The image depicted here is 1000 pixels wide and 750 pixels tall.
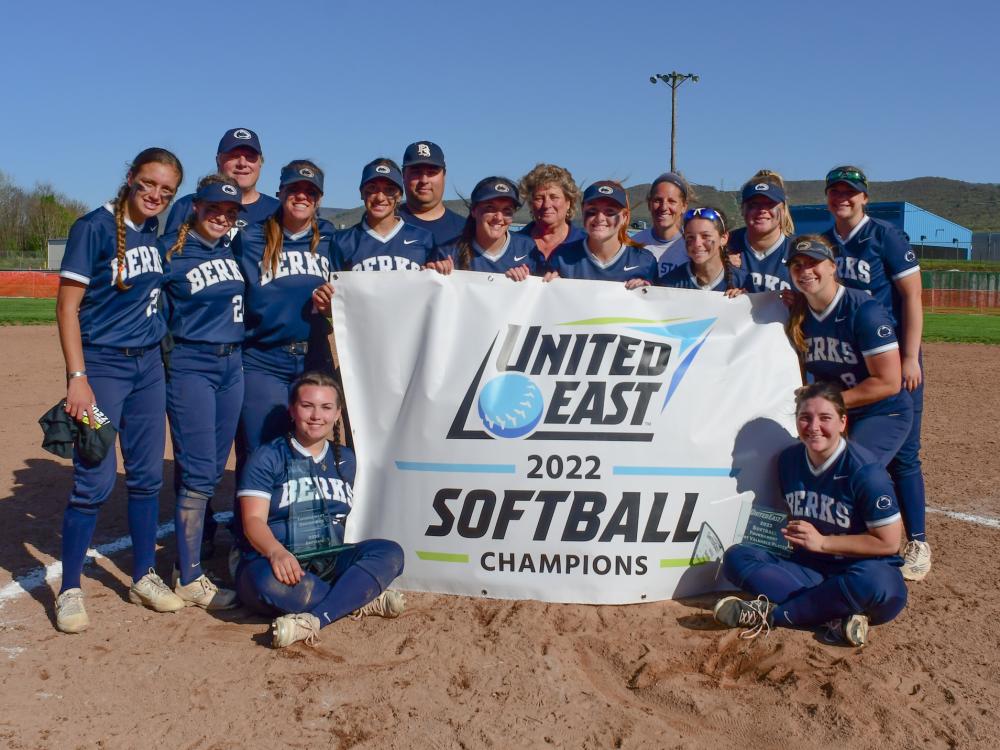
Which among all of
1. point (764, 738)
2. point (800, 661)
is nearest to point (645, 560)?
point (800, 661)

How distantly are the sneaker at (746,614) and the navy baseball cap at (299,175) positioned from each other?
2963mm

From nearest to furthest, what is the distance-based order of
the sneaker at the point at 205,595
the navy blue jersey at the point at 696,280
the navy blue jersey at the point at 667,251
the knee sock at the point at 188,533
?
the sneaker at the point at 205,595 → the knee sock at the point at 188,533 → the navy blue jersey at the point at 696,280 → the navy blue jersey at the point at 667,251

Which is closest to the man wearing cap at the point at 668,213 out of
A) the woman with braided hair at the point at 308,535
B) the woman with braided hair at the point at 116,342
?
the woman with braided hair at the point at 308,535

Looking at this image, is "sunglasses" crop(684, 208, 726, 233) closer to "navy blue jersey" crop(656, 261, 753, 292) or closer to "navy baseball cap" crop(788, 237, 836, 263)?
Result: "navy blue jersey" crop(656, 261, 753, 292)

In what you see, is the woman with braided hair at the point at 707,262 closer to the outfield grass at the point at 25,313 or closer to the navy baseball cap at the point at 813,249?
the navy baseball cap at the point at 813,249

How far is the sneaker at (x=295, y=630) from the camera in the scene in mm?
3785

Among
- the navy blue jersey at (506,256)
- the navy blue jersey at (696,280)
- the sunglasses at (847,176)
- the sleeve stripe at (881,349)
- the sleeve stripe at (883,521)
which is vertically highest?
the sunglasses at (847,176)

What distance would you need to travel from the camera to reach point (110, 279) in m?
4.15

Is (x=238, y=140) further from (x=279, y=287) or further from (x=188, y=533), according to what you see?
(x=188, y=533)

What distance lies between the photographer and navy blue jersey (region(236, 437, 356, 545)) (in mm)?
4227

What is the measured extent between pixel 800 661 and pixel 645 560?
0.90 m

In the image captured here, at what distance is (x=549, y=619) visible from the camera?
415 centimetres

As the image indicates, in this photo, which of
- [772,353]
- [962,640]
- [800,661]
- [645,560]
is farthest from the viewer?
[772,353]

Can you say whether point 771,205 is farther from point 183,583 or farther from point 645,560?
point 183,583
